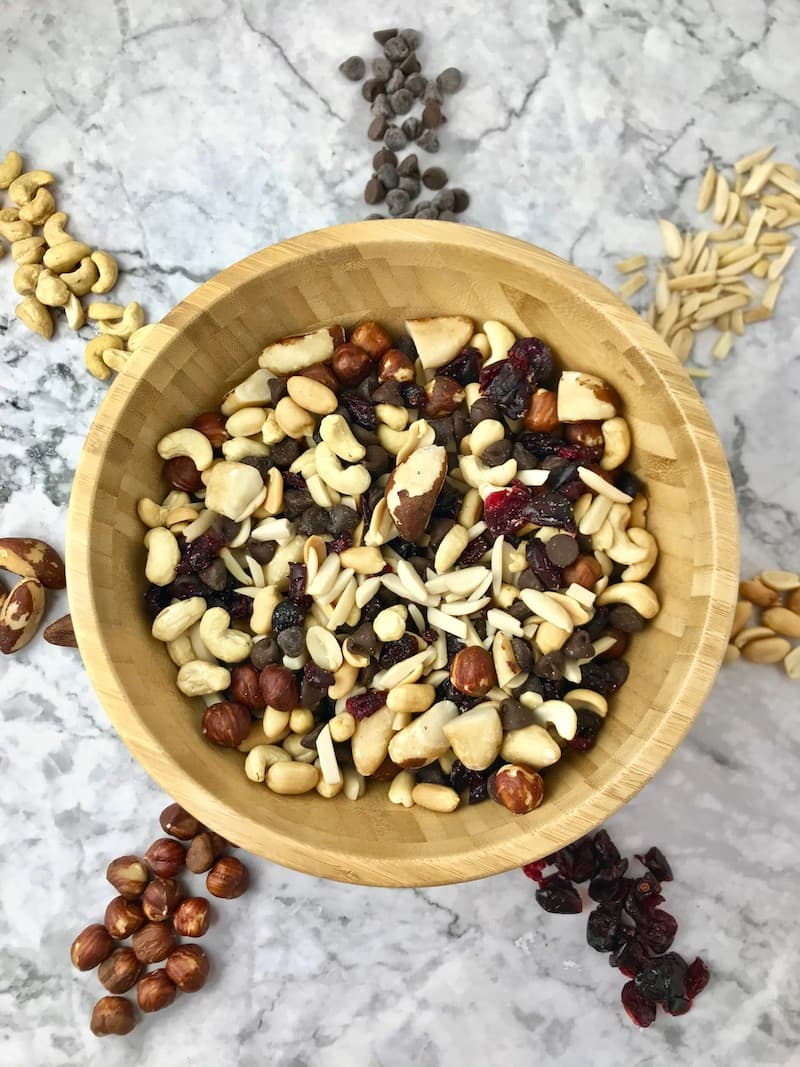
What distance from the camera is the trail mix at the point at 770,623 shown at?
2.96 ft

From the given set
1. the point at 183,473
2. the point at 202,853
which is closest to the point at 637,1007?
the point at 202,853

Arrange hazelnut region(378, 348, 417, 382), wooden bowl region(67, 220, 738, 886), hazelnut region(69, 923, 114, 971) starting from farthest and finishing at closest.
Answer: hazelnut region(69, 923, 114, 971)
hazelnut region(378, 348, 417, 382)
wooden bowl region(67, 220, 738, 886)

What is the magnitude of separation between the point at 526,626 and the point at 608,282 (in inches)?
15.2

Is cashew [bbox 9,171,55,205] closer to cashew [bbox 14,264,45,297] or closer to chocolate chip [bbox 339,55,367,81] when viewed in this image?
cashew [bbox 14,264,45,297]

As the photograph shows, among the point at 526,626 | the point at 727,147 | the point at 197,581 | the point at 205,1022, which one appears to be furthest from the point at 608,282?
the point at 205,1022

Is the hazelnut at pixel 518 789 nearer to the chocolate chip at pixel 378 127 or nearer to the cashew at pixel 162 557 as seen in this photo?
the cashew at pixel 162 557

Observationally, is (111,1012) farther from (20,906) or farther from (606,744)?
(606,744)

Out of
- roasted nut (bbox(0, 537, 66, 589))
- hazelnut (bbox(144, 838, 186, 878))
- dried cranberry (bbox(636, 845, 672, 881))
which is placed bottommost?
hazelnut (bbox(144, 838, 186, 878))

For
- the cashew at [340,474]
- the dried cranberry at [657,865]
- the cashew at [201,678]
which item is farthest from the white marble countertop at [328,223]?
the cashew at [340,474]

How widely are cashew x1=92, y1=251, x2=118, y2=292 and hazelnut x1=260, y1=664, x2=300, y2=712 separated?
436 millimetres

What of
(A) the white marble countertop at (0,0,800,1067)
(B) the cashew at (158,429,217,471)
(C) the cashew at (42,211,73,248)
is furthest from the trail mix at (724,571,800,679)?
(C) the cashew at (42,211,73,248)

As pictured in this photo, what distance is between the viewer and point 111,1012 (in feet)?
2.92

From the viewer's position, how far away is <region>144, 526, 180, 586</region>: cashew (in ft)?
2.55

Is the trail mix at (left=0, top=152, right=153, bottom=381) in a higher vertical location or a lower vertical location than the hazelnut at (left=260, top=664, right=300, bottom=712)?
higher
